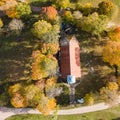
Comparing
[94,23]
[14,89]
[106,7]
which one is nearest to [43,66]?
[14,89]

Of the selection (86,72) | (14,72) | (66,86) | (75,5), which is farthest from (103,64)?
(14,72)

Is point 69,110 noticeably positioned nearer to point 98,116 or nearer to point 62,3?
point 98,116

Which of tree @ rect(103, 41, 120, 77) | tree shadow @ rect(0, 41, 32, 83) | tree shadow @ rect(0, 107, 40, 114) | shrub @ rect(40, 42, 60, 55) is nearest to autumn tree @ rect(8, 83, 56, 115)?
tree shadow @ rect(0, 107, 40, 114)

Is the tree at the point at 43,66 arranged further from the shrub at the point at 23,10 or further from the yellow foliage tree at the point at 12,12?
the yellow foliage tree at the point at 12,12

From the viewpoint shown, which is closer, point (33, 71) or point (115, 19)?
point (33, 71)

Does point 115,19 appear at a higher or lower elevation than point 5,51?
higher

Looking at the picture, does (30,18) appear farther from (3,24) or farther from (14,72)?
(14,72)

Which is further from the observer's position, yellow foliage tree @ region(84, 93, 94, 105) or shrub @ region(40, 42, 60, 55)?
yellow foliage tree @ region(84, 93, 94, 105)

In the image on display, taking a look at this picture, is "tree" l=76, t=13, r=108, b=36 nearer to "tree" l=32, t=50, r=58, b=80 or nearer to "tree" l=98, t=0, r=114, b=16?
"tree" l=98, t=0, r=114, b=16
